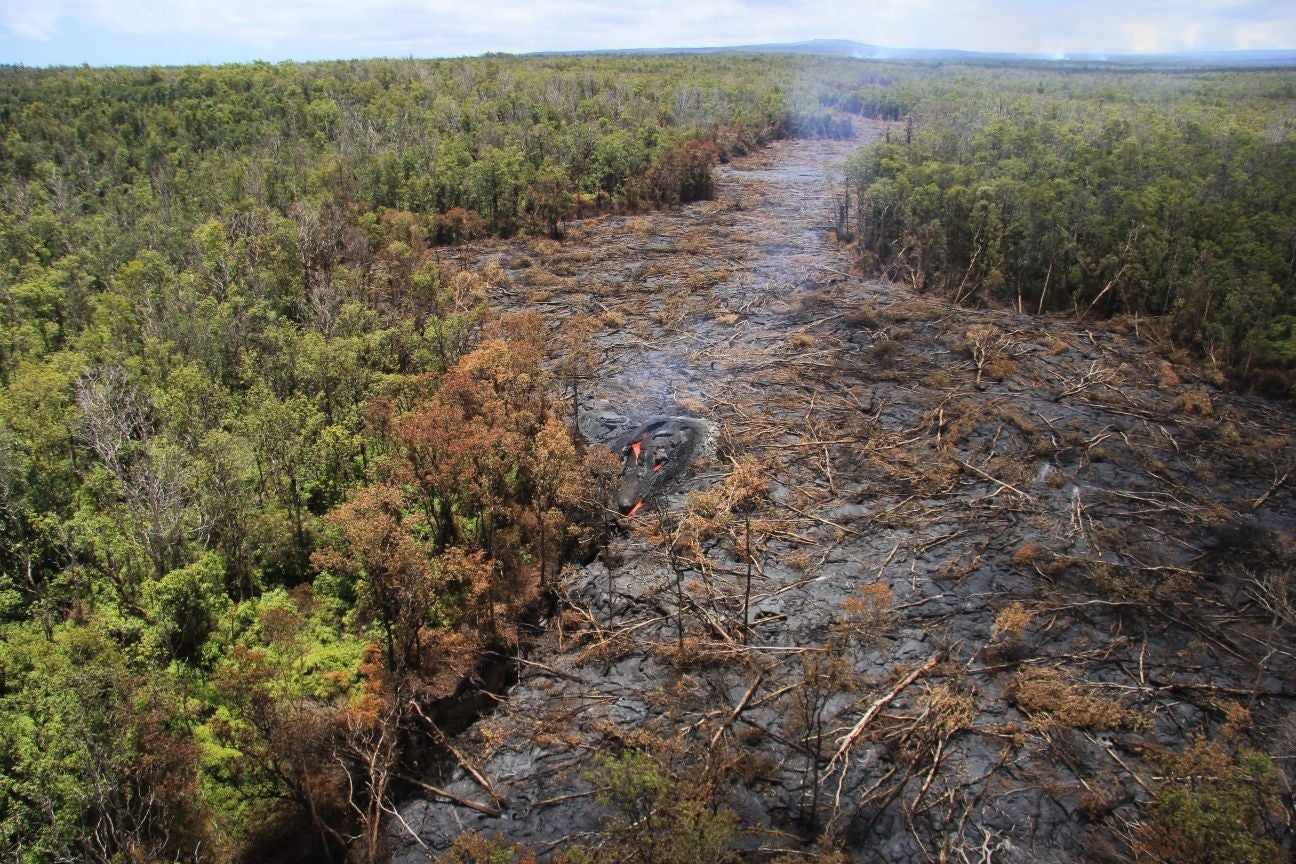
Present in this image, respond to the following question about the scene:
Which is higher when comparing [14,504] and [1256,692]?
[14,504]

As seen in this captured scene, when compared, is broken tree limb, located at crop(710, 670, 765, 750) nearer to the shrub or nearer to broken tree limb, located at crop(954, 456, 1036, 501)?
the shrub

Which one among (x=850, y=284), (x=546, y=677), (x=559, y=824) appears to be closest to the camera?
(x=559, y=824)

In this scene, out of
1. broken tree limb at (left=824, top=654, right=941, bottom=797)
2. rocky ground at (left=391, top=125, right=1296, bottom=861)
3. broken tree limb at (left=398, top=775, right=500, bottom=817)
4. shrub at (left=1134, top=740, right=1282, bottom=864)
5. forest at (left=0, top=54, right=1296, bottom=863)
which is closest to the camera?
shrub at (left=1134, top=740, right=1282, bottom=864)

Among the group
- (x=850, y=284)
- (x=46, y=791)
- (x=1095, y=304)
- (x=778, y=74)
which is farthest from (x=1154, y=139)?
(x=778, y=74)

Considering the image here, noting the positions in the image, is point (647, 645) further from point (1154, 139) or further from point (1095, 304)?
point (1154, 139)

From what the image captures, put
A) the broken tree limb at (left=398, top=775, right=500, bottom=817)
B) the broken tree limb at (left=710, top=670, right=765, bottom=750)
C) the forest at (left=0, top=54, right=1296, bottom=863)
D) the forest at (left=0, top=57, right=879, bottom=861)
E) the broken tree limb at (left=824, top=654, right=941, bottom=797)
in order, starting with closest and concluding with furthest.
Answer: the forest at (left=0, top=57, right=879, bottom=861) → the forest at (left=0, top=54, right=1296, bottom=863) → the broken tree limb at (left=824, top=654, right=941, bottom=797) → the broken tree limb at (left=398, top=775, right=500, bottom=817) → the broken tree limb at (left=710, top=670, right=765, bottom=750)

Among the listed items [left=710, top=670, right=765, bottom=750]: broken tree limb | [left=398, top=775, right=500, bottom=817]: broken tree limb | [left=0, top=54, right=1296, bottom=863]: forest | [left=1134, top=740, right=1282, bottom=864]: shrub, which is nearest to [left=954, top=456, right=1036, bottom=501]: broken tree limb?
[left=1134, top=740, right=1282, bottom=864]: shrub

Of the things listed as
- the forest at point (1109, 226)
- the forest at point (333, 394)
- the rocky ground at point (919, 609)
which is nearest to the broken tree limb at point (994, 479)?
the rocky ground at point (919, 609)
